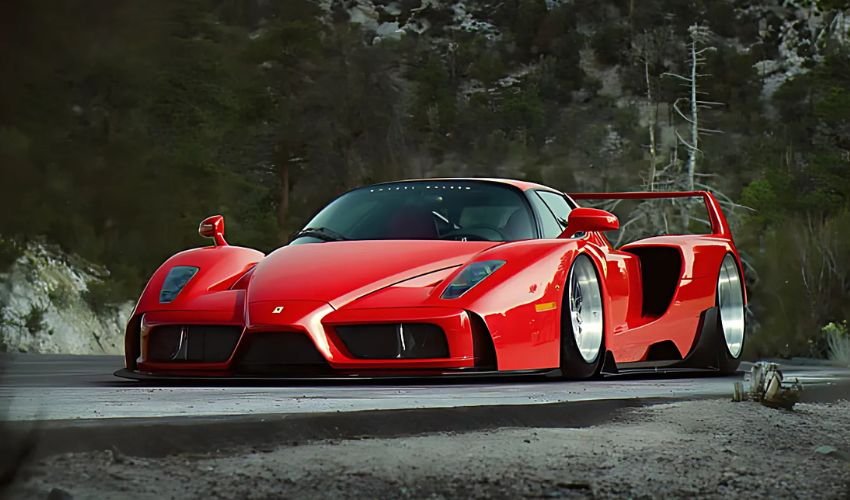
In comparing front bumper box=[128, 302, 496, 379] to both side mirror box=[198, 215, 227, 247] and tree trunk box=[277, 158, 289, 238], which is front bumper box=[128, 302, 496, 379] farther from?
tree trunk box=[277, 158, 289, 238]

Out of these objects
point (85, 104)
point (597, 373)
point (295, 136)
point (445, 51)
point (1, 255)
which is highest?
point (445, 51)

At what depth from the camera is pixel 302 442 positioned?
293 centimetres

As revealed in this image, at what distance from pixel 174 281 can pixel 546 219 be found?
75.2 inches

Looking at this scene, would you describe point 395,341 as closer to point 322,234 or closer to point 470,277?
point 470,277

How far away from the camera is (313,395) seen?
4418 mm

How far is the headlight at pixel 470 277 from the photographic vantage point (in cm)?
523

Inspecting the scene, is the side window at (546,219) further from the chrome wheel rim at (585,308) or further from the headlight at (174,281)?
the headlight at (174,281)

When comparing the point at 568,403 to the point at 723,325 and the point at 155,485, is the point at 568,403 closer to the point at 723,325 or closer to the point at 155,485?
the point at 155,485

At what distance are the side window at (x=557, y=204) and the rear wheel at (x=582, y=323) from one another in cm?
64

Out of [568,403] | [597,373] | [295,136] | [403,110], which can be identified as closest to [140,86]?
[568,403]

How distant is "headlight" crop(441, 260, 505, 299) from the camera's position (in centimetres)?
523

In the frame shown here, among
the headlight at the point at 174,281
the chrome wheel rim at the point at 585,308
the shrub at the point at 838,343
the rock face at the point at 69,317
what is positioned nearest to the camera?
the headlight at the point at 174,281

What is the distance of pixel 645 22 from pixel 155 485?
60823 mm

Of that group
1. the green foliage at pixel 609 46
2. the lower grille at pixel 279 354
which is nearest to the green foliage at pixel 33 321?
the lower grille at pixel 279 354
